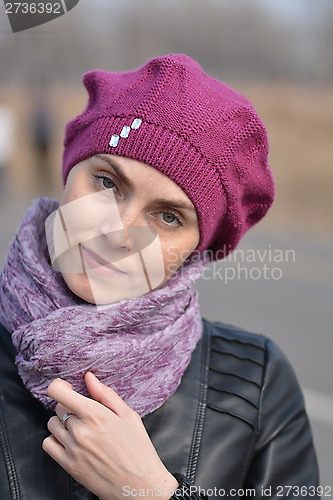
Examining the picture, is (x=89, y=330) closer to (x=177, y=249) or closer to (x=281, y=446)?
(x=177, y=249)

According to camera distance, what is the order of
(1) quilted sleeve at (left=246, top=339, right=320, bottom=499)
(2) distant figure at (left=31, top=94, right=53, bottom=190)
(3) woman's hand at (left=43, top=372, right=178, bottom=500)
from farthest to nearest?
1. (2) distant figure at (left=31, top=94, right=53, bottom=190)
2. (1) quilted sleeve at (left=246, top=339, right=320, bottom=499)
3. (3) woman's hand at (left=43, top=372, right=178, bottom=500)

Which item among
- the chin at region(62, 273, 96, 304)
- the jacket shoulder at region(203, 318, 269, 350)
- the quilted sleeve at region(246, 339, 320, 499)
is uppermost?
the chin at region(62, 273, 96, 304)

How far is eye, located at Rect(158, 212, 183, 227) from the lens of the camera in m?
1.65

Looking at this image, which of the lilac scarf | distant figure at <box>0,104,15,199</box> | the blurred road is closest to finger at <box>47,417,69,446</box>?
the lilac scarf

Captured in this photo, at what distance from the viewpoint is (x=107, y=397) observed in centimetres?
150

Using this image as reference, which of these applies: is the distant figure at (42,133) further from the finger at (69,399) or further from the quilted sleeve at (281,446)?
the finger at (69,399)

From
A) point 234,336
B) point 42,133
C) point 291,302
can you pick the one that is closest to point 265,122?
point 42,133

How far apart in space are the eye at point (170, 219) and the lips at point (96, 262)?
18 cm

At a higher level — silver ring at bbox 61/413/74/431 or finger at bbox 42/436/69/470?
silver ring at bbox 61/413/74/431

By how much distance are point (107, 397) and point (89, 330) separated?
18 centimetres

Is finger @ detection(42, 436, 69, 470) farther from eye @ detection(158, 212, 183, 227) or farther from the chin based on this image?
eye @ detection(158, 212, 183, 227)

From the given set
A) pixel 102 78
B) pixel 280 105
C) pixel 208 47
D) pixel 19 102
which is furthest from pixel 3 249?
pixel 208 47

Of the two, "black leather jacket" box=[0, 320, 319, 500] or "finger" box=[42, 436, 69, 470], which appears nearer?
"finger" box=[42, 436, 69, 470]

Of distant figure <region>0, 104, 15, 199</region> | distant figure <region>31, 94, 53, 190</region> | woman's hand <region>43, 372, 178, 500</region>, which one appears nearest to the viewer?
woman's hand <region>43, 372, 178, 500</region>
